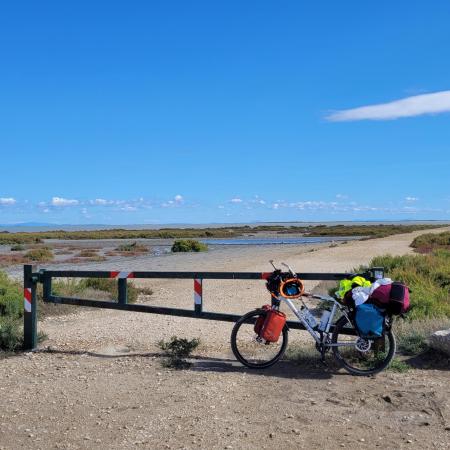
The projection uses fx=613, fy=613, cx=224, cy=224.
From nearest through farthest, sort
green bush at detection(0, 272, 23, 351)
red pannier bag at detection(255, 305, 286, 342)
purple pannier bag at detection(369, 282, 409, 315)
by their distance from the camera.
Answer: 1. purple pannier bag at detection(369, 282, 409, 315)
2. red pannier bag at detection(255, 305, 286, 342)
3. green bush at detection(0, 272, 23, 351)

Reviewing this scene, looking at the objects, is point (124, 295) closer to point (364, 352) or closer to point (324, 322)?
point (324, 322)

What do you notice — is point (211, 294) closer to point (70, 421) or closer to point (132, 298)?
point (132, 298)

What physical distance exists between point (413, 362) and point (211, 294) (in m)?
10.9

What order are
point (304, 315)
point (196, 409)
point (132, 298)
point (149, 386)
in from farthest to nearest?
point (132, 298) < point (304, 315) < point (149, 386) < point (196, 409)

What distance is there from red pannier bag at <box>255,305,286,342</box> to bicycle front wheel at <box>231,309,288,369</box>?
0.33ft

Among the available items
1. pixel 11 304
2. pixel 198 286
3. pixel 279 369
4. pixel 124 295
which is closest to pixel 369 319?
pixel 279 369

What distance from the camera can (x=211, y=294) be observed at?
59.5ft

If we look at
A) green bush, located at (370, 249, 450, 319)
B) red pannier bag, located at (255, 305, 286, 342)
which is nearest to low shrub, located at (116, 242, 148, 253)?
green bush, located at (370, 249, 450, 319)

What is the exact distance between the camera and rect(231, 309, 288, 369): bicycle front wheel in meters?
7.48

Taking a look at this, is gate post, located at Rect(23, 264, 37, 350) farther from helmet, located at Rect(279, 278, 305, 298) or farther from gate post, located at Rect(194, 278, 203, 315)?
helmet, located at Rect(279, 278, 305, 298)

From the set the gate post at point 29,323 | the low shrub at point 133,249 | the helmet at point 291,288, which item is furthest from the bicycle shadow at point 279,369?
the low shrub at point 133,249

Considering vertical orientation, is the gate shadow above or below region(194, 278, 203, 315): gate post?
below

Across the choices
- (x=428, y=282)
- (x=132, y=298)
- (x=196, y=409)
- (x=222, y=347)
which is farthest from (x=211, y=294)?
(x=196, y=409)

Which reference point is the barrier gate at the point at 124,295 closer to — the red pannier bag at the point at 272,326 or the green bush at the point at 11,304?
the red pannier bag at the point at 272,326
